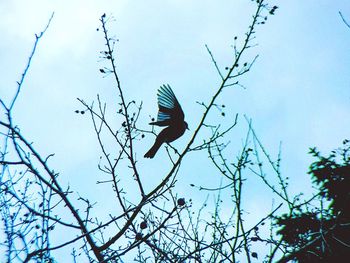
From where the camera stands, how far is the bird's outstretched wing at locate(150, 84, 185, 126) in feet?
15.2

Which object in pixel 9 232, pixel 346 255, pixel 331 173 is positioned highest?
pixel 331 173

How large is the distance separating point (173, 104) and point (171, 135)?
1.65 feet

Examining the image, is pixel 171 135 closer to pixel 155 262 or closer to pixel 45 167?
pixel 155 262

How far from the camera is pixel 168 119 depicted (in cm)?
478

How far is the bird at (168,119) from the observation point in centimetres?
466

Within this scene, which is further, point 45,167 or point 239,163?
point 239,163

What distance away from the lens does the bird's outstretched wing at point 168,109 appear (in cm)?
464

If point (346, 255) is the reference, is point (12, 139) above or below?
above

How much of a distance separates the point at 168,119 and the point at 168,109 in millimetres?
123

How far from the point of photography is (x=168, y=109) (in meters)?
4.77

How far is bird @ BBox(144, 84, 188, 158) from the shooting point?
4.66 metres

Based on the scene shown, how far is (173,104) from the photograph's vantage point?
190 inches

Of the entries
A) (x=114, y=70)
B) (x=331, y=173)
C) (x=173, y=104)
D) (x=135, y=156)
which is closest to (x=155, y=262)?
(x=135, y=156)

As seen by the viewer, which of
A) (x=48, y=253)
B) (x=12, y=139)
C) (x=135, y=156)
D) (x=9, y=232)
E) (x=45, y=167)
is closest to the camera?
(x=12, y=139)
